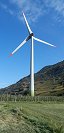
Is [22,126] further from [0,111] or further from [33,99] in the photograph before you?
[33,99]

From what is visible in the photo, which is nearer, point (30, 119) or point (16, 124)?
point (16, 124)

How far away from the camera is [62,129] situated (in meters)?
23.0

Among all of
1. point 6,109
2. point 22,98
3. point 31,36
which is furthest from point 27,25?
point 6,109

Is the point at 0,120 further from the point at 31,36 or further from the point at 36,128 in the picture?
the point at 31,36

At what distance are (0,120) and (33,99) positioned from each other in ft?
182

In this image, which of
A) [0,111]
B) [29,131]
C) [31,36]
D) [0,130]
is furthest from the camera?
[31,36]

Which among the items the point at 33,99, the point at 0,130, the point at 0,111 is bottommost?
the point at 0,130

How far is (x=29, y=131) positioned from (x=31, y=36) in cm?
7615

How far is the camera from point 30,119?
2462 centimetres

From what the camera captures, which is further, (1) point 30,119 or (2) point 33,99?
(2) point 33,99

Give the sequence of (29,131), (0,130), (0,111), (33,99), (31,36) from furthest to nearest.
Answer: (31,36)
(33,99)
(0,111)
(29,131)
(0,130)

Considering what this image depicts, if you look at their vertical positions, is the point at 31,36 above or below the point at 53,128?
above

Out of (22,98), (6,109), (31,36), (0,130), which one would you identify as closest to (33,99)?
(22,98)

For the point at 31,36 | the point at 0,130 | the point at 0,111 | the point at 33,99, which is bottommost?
the point at 0,130
